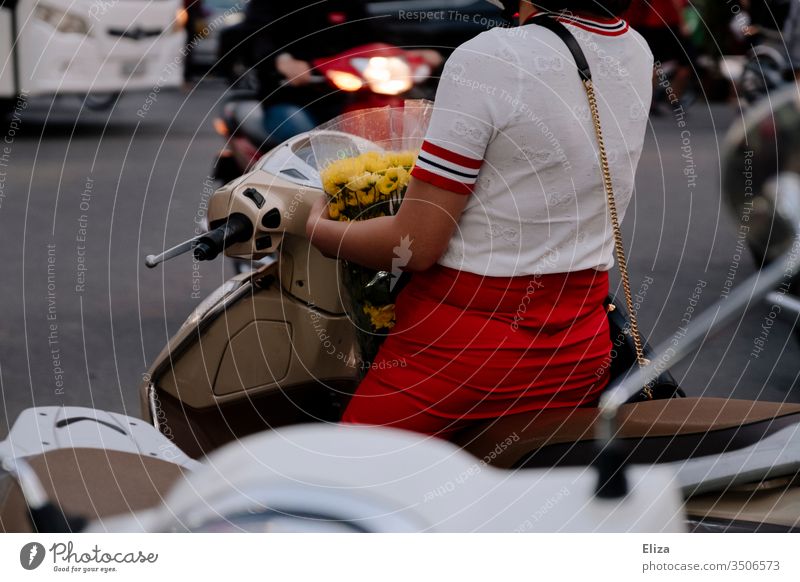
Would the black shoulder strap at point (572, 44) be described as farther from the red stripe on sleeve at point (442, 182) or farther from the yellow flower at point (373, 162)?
the yellow flower at point (373, 162)

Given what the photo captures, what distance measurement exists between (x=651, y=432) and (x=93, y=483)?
2.76 ft

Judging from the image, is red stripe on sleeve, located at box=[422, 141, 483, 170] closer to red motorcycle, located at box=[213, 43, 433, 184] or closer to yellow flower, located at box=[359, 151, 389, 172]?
yellow flower, located at box=[359, 151, 389, 172]

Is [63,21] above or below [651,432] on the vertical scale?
above

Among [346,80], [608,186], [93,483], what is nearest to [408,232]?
[608,186]

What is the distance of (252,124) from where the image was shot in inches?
135

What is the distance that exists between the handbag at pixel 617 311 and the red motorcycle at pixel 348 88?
1039 mm

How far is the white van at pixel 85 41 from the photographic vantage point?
5488 millimetres

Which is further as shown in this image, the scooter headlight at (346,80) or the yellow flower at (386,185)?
the scooter headlight at (346,80)

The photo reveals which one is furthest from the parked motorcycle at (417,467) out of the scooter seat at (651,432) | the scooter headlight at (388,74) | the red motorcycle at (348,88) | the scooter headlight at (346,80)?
the scooter headlight at (346,80)

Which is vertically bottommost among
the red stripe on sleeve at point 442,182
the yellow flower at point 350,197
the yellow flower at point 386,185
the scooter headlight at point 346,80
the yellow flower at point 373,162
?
the yellow flower at point 350,197

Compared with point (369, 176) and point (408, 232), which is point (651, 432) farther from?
point (369, 176)

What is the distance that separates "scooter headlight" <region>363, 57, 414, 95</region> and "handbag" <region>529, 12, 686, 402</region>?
39.3 inches

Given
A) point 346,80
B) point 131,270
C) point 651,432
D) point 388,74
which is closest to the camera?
point 651,432

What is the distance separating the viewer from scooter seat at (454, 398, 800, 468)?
5.14 ft
